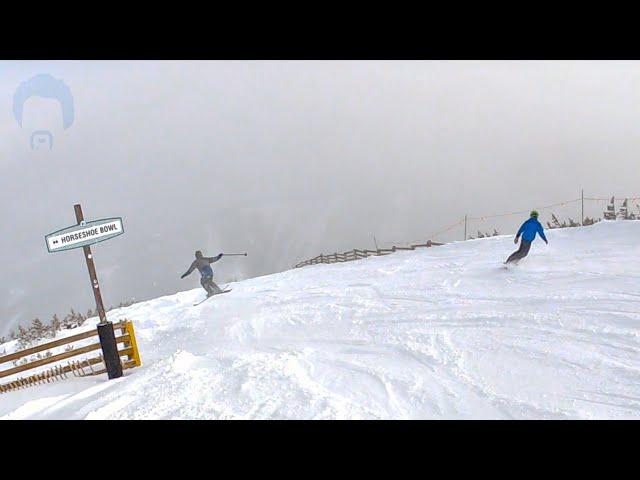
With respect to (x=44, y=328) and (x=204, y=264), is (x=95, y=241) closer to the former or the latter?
(x=204, y=264)

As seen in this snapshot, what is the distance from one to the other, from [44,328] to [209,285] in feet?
21.5

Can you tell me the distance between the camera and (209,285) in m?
14.3

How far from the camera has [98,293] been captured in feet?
21.6

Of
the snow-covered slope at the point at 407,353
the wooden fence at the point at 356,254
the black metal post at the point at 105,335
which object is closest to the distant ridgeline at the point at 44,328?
the snow-covered slope at the point at 407,353

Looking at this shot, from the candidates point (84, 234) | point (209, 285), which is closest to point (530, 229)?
point (84, 234)

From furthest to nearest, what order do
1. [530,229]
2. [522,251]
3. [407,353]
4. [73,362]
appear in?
[522,251] < [530,229] < [73,362] < [407,353]

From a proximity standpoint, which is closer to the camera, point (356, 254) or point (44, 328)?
point (44, 328)

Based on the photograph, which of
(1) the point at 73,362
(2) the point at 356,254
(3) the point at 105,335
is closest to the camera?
(3) the point at 105,335

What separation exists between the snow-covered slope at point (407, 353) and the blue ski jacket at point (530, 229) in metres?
0.89

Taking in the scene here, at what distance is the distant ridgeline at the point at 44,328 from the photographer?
45.3 feet

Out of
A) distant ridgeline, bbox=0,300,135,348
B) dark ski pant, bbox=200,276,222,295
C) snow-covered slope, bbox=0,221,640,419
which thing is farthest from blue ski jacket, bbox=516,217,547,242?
distant ridgeline, bbox=0,300,135,348

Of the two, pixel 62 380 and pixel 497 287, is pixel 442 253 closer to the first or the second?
pixel 497 287

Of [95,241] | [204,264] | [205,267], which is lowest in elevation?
[205,267]

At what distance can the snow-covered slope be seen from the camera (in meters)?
4.33
